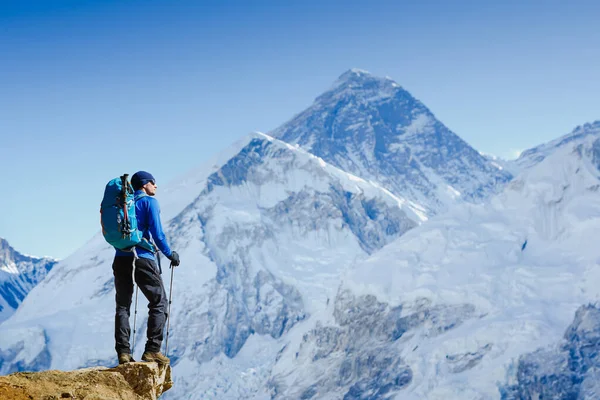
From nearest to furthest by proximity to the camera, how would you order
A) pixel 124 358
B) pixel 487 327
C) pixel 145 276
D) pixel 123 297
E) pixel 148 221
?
pixel 124 358 → pixel 145 276 → pixel 148 221 → pixel 123 297 → pixel 487 327

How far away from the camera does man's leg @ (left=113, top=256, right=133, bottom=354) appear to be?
13.7 metres

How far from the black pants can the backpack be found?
2.00 ft

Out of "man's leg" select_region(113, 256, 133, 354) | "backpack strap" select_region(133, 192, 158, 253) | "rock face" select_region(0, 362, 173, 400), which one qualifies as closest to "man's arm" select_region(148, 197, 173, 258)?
"backpack strap" select_region(133, 192, 158, 253)

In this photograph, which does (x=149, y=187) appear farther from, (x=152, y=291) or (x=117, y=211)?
(x=152, y=291)

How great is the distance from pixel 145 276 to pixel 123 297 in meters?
0.59

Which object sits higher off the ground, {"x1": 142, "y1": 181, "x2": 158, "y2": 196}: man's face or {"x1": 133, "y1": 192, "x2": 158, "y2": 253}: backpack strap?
{"x1": 142, "y1": 181, "x2": 158, "y2": 196}: man's face

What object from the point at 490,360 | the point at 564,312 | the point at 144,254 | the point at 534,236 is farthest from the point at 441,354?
the point at 144,254

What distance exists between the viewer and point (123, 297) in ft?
45.9

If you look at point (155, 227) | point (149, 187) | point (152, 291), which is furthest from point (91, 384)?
point (149, 187)

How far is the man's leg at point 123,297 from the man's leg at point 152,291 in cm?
21

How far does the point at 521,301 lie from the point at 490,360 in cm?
2078

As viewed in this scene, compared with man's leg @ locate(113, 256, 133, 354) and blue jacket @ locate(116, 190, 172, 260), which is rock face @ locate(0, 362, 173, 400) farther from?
blue jacket @ locate(116, 190, 172, 260)

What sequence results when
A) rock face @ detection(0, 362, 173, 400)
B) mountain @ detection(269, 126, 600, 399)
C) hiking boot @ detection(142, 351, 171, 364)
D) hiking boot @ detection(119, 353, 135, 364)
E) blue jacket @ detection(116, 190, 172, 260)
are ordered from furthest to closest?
mountain @ detection(269, 126, 600, 399) → blue jacket @ detection(116, 190, 172, 260) → hiking boot @ detection(142, 351, 171, 364) → hiking boot @ detection(119, 353, 135, 364) → rock face @ detection(0, 362, 173, 400)

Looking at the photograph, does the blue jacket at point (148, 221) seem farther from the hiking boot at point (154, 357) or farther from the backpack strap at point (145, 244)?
the hiking boot at point (154, 357)
